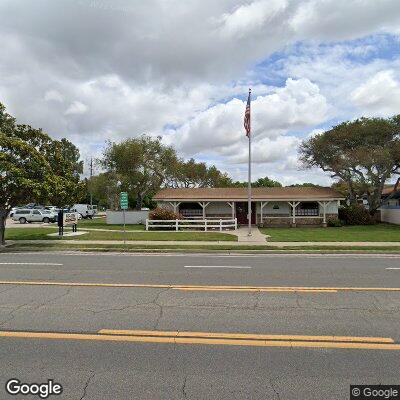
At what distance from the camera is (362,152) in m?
34.8

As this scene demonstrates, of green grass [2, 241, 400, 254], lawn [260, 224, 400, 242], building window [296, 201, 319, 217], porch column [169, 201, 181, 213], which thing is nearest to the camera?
green grass [2, 241, 400, 254]

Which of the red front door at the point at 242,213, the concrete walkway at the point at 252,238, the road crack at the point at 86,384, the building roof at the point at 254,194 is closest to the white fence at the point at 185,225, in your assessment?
the concrete walkway at the point at 252,238

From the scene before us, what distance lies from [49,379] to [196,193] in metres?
32.1

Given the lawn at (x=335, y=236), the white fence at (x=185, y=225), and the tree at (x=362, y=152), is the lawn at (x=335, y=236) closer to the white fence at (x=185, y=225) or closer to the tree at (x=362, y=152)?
the white fence at (x=185, y=225)

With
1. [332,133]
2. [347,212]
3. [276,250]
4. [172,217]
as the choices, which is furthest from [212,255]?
[332,133]

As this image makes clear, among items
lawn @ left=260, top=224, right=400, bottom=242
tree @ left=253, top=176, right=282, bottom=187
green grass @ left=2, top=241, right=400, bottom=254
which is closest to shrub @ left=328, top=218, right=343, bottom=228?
lawn @ left=260, top=224, right=400, bottom=242

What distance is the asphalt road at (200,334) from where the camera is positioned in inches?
165

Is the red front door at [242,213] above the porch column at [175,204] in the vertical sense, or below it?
below

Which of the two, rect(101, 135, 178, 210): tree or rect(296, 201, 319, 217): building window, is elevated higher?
rect(101, 135, 178, 210): tree

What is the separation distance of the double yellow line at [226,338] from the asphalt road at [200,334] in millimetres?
14

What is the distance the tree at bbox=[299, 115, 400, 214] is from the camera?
3484 cm

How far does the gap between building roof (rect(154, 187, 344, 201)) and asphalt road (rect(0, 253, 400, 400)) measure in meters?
23.8

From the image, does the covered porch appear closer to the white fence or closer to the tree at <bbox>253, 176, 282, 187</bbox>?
the white fence

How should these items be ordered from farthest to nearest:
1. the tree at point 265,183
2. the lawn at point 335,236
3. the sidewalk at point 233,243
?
the tree at point 265,183
the lawn at point 335,236
the sidewalk at point 233,243
